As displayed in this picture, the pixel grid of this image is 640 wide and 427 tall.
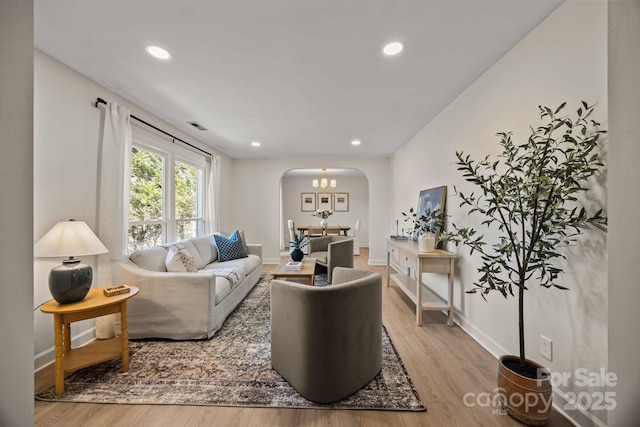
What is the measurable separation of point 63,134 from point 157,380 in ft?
7.31

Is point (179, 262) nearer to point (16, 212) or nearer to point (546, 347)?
point (16, 212)

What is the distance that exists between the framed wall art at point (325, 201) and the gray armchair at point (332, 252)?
395cm

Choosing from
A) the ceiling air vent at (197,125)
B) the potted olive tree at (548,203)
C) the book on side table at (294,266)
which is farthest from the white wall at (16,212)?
the ceiling air vent at (197,125)

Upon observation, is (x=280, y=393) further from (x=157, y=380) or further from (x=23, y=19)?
(x=23, y=19)

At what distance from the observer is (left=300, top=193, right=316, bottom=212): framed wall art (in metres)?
8.75

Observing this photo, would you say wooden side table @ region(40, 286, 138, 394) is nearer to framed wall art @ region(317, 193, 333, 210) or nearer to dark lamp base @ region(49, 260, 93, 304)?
dark lamp base @ region(49, 260, 93, 304)

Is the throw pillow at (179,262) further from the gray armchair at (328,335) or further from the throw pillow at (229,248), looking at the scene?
the gray armchair at (328,335)

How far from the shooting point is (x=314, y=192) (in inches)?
344

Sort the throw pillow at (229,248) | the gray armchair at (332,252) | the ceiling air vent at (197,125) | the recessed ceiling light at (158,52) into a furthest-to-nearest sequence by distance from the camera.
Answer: the throw pillow at (229,248) → the gray armchair at (332,252) → the ceiling air vent at (197,125) → the recessed ceiling light at (158,52)

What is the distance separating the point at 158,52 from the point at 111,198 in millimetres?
1498

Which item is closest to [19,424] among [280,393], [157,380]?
[157,380]

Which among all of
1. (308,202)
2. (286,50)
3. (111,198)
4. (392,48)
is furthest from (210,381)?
(308,202)

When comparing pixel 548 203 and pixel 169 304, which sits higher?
pixel 548 203

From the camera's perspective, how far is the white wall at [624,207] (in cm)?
104
